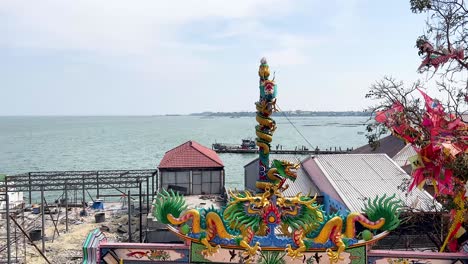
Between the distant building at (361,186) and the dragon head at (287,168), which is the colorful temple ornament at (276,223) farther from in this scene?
the distant building at (361,186)

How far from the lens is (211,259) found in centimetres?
1057

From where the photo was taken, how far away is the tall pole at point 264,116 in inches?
424

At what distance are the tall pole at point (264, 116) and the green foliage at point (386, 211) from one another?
2.70 m

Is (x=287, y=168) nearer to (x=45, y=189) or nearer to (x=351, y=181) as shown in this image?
(x=351, y=181)

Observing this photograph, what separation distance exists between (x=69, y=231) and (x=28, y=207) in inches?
285

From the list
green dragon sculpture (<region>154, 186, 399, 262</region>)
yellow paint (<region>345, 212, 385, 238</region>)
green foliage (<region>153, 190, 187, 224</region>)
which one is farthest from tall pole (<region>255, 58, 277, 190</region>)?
yellow paint (<region>345, 212, 385, 238</region>)

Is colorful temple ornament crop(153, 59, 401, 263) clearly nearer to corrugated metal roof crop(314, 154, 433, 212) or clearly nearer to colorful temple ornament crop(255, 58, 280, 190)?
colorful temple ornament crop(255, 58, 280, 190)

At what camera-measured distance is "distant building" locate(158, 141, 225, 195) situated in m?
29.5

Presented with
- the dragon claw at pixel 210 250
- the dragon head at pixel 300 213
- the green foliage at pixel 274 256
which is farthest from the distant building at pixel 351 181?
the dragon claw at pixel 210 250

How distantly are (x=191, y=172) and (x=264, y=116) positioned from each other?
19457 mm

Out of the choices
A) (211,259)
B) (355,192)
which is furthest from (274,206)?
(355,192)

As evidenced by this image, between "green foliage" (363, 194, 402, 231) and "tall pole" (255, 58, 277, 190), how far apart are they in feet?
8.86

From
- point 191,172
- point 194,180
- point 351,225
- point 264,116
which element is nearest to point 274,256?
point 351,225

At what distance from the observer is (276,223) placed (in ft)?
34.4
